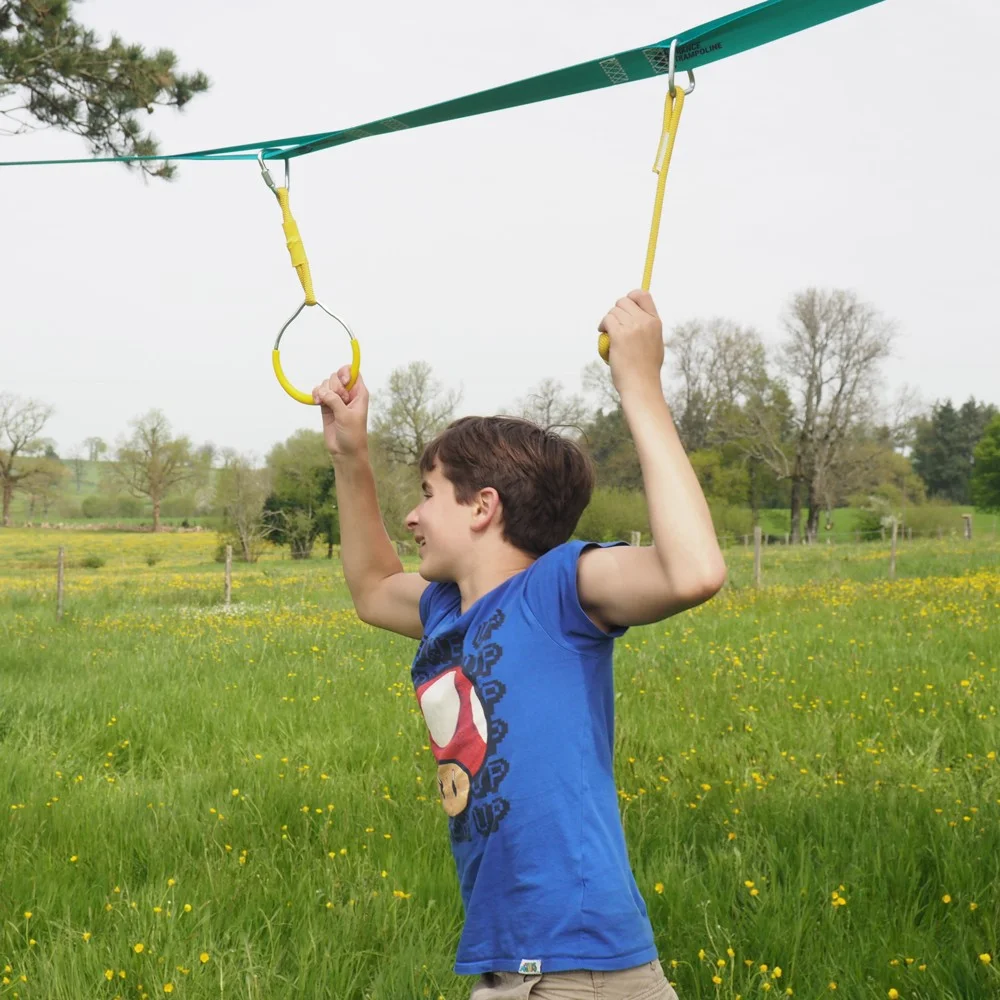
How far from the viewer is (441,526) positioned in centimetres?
167

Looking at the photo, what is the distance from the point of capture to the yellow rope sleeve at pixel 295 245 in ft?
6.58

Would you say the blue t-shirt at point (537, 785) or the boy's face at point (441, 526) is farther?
the boy's face at point (441, 526)

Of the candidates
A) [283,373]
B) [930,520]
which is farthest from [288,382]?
[930,520]

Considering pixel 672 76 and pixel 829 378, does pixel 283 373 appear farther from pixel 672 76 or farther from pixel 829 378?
pixel 829 378

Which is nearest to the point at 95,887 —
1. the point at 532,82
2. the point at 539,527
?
the point at 539,527

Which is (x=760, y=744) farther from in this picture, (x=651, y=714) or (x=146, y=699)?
(x=146, y=699)

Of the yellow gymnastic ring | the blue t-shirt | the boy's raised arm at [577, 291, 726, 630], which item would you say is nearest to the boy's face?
the blue t-shirt

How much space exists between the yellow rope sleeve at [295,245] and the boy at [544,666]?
0.52 m

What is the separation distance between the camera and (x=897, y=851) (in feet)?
10.8

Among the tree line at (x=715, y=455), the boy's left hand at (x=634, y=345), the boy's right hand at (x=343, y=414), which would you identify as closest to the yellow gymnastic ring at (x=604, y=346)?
the boy's left hand at (x=634, y=345)

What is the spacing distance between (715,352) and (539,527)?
46.1m

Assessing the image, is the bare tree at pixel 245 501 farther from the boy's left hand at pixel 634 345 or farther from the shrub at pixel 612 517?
the boy's left hand at pixel 634 345

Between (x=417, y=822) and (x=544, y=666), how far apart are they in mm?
2457

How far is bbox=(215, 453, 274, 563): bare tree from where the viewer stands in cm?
3494
